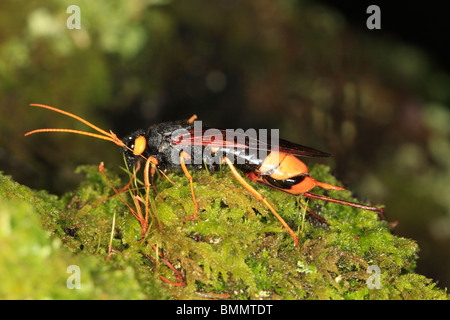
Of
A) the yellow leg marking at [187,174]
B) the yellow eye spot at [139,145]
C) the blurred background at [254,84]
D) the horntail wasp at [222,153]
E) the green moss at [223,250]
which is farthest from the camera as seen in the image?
the blurred background at [254,84]

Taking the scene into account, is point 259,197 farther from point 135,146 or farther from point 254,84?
point 254,84

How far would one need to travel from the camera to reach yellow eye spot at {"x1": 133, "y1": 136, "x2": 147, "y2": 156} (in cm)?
269

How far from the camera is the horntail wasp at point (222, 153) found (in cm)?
259

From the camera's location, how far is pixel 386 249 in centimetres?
228

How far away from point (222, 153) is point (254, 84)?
2971mm

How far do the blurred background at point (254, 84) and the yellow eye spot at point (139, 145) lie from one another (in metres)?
2.02

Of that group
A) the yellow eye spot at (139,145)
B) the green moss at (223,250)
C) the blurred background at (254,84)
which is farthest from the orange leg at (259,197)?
the blurred background at (254,84)

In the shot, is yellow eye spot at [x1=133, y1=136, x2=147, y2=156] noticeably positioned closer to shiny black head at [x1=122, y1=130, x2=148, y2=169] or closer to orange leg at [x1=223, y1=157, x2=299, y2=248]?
shiny black head at [x1=122, y1=130, x2=148, y2=169]

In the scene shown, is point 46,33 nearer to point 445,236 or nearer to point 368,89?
point 368,89

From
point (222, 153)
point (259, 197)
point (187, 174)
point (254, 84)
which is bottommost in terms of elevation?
point (259, 197)

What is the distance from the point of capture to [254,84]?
5516 mm

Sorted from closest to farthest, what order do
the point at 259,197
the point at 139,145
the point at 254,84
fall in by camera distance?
the point at 259,197, the point at 139,145, the point at 254,84

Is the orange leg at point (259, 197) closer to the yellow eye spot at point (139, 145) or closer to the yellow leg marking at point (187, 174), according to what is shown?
the yellow leg marking at point (187, 174)

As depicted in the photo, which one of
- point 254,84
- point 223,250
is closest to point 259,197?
point 223,250
